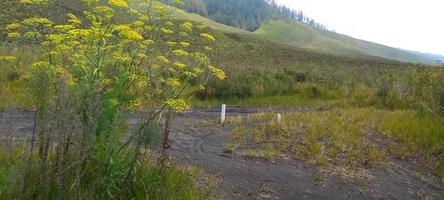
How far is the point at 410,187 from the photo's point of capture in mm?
8836

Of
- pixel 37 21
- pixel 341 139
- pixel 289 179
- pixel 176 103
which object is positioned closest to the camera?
pixel 37 21

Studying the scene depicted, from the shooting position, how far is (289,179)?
8.52 m

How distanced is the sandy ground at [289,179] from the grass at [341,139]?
484mm

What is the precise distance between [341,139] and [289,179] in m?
3.56

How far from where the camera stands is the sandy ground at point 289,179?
7.70 metres

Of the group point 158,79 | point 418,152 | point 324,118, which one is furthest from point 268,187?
point 324,118

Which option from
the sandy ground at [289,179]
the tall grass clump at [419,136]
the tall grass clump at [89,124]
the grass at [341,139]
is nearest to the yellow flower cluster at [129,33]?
the tall grass clump at [89,124]

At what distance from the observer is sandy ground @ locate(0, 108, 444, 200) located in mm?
7699

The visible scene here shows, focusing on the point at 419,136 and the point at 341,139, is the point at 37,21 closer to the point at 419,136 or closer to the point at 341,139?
the point at 341,139

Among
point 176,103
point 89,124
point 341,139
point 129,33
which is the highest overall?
point 129,33

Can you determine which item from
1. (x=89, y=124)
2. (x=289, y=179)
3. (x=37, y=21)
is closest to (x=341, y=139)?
(x=289, y=179)

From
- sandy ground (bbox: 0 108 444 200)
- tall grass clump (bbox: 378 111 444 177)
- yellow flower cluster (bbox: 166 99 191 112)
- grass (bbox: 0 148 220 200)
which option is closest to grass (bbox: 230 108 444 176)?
tall grass clump (bbox: 378 111 444 177)

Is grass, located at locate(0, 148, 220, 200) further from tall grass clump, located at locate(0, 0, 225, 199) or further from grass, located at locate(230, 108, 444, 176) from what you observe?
grass, located at locate(230, 108, 444, 176)

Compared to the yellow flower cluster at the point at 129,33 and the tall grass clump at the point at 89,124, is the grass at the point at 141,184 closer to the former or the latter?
the tall grass clump at the point at 89,124
